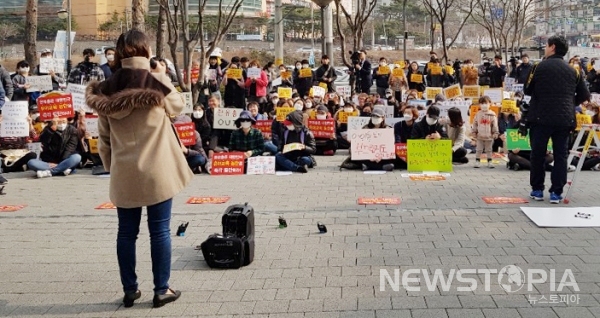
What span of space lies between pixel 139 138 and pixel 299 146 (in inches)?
312

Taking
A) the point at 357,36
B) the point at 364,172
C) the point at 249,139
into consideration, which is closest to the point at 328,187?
the point at 364,172

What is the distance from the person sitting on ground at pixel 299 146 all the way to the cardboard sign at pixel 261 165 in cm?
13

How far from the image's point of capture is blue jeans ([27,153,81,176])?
1288 centimetres

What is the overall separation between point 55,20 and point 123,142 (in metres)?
75.9

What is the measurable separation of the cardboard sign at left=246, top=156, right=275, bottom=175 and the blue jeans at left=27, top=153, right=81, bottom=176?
294 centimetres

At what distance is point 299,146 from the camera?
13.0 meters

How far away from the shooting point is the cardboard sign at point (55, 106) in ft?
45.5

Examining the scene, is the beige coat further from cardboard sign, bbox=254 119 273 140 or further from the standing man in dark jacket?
cardboard sign, bbox=254 119 273 140

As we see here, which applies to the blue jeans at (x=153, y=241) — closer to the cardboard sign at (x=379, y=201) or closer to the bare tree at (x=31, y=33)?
the cardboard sign at (x=379, y=201)

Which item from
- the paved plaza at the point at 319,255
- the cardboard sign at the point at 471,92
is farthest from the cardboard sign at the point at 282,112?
the cardboard sign at the point at 471,92

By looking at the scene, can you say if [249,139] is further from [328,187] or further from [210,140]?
[328,187]

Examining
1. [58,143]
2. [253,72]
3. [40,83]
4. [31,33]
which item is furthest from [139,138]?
[31,33]

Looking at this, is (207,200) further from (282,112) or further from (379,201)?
(282,112)

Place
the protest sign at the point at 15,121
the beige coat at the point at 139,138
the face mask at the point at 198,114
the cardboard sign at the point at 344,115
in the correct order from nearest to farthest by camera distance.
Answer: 1. the beige coat at the point at 139,138
2. the protest sign at the point at 15,121
3. the face mask at the point at 198,114
4. the cardboard sign at the point at 344,115
